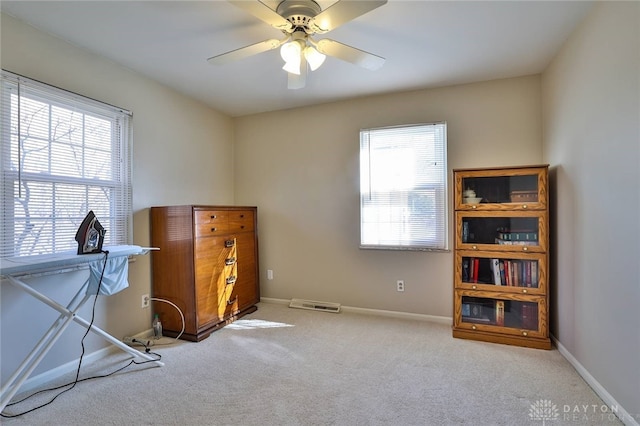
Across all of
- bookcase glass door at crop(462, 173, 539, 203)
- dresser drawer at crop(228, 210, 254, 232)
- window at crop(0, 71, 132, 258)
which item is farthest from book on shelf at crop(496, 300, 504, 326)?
window at crop(0, 71, 132, 258)

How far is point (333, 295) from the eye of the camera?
3439 mm

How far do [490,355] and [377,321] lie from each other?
104 centimetres

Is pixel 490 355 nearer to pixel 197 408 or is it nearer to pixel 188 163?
pixel 197 408

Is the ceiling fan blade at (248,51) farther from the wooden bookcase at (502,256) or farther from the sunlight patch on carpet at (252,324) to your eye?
the sunlight patch on carpet at (252,324)

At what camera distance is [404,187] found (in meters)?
3.10

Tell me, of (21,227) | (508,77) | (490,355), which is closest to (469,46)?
(508,77)

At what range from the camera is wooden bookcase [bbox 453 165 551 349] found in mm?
2398

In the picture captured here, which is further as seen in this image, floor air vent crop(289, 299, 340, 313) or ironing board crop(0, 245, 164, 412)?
floor air vent crop(289, 299, 340, 313)

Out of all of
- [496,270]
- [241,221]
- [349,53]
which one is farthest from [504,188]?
[241,221]

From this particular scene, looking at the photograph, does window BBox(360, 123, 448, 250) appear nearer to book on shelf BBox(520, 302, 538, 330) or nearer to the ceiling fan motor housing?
book on shelf BBox(520, 302, 538, 330)

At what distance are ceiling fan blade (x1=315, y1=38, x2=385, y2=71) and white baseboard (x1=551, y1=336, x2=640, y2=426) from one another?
2324 millimetres

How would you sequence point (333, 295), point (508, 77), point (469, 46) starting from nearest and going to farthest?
point (469, 46), point (508, 77), point (333, 295)

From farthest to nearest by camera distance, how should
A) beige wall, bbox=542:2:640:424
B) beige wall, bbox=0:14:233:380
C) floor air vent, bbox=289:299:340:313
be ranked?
floor air vent, bbox=289:299:340:313, beige wall, bbox=0:14:233:380, beige wall, bbox=542:2:640:424

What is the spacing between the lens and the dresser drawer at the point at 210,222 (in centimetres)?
267
